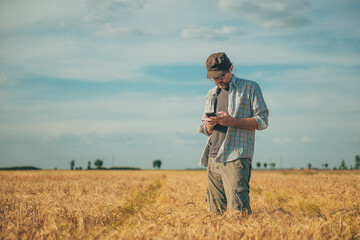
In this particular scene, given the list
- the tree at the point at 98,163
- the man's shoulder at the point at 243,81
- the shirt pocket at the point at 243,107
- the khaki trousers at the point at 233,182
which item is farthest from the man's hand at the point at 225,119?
the tree at the point at 98,163

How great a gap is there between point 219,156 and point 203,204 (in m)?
2.39

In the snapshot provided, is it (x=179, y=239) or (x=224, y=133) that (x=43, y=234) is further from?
(x=224, y=133)

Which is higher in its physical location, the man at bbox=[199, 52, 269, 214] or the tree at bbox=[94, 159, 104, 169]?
the man at bbox=[199, 52, 269, 214]

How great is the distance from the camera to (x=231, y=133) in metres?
5.00

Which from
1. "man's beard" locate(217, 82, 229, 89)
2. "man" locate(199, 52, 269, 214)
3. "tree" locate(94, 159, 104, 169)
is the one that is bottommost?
"tree" locate(94, 159, 104, 169)

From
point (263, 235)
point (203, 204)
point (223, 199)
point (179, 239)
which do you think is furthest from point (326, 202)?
point (179, 239)

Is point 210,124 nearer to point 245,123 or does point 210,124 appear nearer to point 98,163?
point 245,123

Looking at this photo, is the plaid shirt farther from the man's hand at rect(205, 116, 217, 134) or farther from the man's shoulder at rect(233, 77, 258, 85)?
the man's hand at rect(205, 116, 217, 134)

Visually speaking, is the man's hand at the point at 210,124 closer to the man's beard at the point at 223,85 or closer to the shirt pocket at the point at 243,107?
the shirt pocket at the point at 243,107

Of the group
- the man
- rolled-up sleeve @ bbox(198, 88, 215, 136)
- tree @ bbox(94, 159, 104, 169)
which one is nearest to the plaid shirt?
the man

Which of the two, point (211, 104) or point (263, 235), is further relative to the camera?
point (211, 104)

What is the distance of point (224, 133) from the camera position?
512 centimetres

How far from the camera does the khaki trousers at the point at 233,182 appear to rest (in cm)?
485

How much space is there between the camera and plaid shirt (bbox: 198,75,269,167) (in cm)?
497
